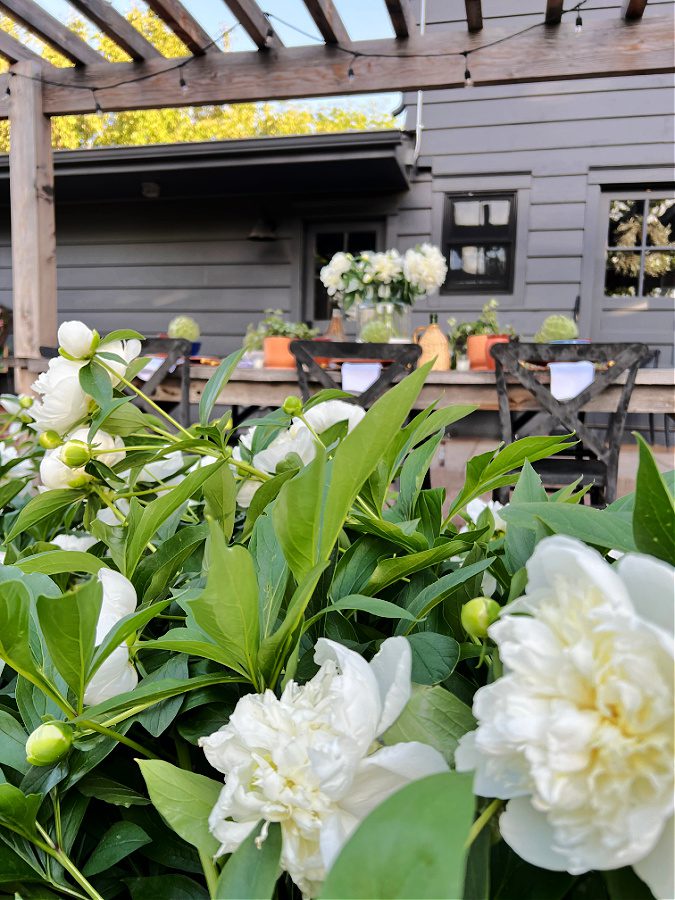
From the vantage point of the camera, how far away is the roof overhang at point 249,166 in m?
4.34

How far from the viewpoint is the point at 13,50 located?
3.14 metres

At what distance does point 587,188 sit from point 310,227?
6.84ft

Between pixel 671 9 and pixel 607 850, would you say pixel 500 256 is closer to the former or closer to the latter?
pixel 671 9

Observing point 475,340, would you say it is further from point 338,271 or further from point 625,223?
point 625,223

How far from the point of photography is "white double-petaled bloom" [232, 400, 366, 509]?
1.30 feet

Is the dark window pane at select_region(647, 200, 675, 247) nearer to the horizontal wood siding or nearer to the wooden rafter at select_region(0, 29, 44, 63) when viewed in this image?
the horizontal wood siding

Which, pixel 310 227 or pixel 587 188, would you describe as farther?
pixel 310 227

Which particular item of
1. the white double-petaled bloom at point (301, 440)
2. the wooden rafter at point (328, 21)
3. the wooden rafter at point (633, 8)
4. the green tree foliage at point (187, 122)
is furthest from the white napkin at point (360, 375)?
the green tree foliage at point (187, 122)

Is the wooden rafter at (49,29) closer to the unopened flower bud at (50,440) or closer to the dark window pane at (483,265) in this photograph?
the dark window pane at (483,265)

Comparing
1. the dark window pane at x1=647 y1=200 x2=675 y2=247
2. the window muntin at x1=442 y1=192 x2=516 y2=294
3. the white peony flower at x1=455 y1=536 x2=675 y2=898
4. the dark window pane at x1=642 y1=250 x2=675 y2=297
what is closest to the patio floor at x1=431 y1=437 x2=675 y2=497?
the dark window pane at x1=642 y1=250 x2=675 y2=297

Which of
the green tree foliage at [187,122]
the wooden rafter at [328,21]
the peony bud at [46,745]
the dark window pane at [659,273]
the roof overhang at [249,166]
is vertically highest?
the green tree foliage at [187,122]

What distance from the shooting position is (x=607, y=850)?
0.14 metres

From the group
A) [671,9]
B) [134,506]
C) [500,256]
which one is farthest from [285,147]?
[134,506]

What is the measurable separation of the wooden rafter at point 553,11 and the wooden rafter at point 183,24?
145 centimetres
